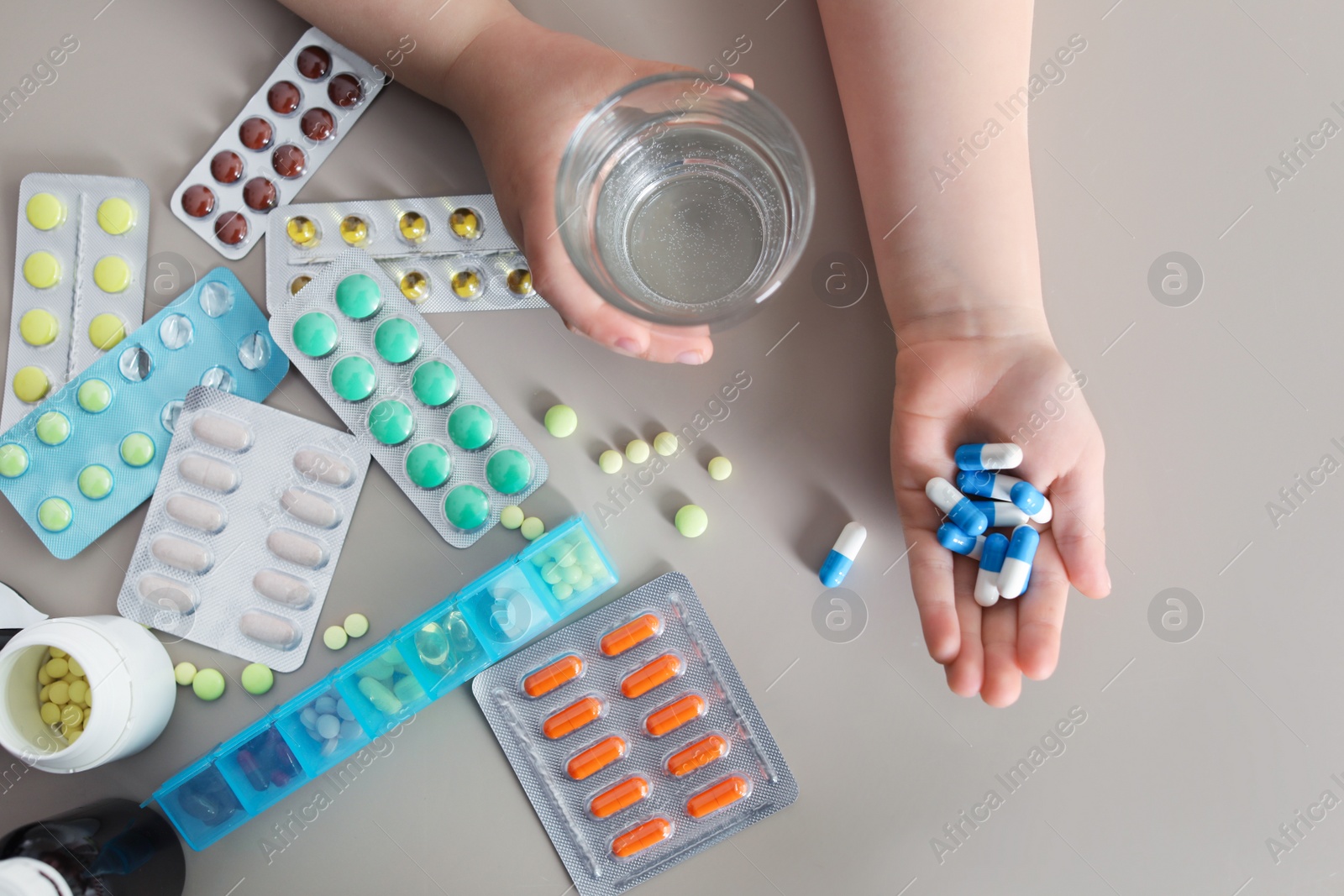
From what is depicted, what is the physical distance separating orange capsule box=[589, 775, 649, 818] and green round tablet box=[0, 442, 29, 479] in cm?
82

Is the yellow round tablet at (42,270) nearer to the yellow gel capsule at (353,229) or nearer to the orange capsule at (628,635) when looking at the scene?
the yellow gel capsule at (353,229)

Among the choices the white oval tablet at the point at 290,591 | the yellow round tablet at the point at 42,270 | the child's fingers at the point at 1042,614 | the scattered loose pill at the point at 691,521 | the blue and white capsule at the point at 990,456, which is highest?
the yellow round tablet at the point at 42,270

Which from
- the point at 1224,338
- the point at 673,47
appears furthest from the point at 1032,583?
the point at 673,47

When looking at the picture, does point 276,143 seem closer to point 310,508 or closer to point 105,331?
point 105,331

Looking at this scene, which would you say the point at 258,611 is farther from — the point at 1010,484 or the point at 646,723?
the point at 1010,484

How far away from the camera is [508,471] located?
3.55ft

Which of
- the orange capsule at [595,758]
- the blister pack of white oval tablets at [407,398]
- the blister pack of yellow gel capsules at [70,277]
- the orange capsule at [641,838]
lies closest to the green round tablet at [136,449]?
the blister pack of yellow gel capsules at [70,277]

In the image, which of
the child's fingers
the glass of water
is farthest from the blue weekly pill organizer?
the child's fingers

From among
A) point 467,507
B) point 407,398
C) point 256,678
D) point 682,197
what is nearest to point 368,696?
point 256,678

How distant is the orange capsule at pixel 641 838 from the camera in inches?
42.5

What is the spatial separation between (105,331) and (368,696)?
0.56 metres

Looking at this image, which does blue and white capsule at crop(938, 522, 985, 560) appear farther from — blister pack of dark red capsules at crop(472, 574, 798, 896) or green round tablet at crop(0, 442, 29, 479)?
green round tablet at crop(0, 442, 29, 479)

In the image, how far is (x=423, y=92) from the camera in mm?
1079

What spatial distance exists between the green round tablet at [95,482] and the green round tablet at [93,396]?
7 cm
